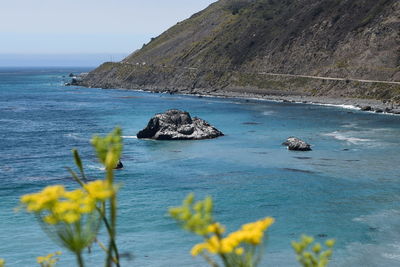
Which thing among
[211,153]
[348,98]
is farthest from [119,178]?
[348,98]

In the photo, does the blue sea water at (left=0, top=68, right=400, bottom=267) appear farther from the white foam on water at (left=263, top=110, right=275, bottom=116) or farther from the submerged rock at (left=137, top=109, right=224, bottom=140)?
the white foam on water at (left=263, top=110, right=275, bottom=116)

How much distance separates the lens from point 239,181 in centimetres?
5894

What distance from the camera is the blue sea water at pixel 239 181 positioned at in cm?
3900

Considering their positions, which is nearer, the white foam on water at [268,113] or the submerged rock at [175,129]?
the submerged rock at [175,129]

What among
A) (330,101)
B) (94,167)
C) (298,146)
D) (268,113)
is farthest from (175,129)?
(330,101)

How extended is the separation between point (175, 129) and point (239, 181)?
34587 mm

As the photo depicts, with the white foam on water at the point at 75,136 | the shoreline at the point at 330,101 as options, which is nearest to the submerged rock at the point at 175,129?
the white foam on water at the point at 75,136

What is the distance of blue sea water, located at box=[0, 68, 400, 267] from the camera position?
128ft

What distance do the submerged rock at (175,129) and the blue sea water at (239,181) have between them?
8.84 ft

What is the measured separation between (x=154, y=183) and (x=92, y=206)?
167 feet

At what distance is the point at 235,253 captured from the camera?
728 centimetres

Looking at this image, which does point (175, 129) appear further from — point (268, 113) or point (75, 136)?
point (268, 113)

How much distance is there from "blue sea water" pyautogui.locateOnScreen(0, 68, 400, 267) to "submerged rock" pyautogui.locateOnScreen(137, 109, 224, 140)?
2695mm

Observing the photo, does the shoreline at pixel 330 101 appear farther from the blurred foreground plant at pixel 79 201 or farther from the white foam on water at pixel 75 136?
the blurred foreground plant at pixel 79 201
